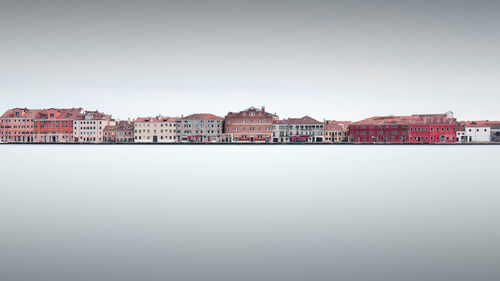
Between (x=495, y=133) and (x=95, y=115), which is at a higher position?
(x=95, y=115)

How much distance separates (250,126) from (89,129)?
3590 centimetres

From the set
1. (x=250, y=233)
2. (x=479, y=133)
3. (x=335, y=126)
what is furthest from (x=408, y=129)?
(x=250, y=233)

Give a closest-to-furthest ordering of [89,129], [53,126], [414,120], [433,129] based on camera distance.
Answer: [433,129], [414,120], [89,129], [53,126]

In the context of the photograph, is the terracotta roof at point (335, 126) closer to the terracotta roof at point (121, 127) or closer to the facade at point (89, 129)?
the terracotta roof at point (121, 127)

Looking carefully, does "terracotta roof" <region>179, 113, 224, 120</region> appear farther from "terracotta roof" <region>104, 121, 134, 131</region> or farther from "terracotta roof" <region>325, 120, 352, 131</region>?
"terracotta roof" <region>325, 120, 352, 131</region>

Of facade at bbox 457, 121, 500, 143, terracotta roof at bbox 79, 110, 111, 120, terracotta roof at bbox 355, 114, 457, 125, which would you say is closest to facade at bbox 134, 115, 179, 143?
terracotta roof at bbox 79, 110, 111, 120

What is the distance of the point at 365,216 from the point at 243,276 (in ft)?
16.8

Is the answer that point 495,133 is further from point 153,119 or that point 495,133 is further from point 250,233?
point 250,233

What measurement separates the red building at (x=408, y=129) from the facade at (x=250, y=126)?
54.2 ft

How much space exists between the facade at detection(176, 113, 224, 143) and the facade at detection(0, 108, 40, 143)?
33.2 m

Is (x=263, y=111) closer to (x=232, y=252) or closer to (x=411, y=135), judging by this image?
(x=411, y=135)

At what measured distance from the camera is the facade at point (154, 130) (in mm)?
94250

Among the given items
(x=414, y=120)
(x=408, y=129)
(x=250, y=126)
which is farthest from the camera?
(x=250, y=126)

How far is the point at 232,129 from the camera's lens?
293 feet
